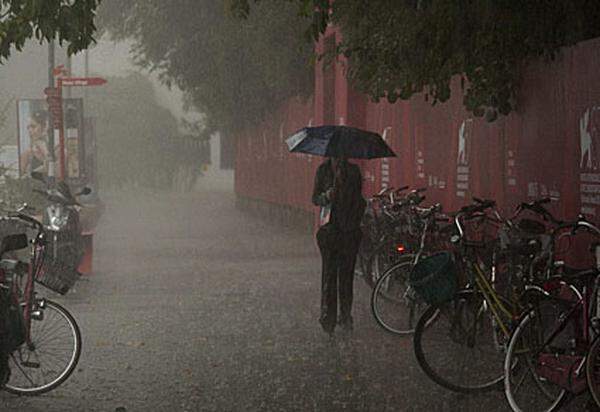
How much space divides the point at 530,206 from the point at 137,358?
329 cm

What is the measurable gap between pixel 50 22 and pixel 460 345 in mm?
3852

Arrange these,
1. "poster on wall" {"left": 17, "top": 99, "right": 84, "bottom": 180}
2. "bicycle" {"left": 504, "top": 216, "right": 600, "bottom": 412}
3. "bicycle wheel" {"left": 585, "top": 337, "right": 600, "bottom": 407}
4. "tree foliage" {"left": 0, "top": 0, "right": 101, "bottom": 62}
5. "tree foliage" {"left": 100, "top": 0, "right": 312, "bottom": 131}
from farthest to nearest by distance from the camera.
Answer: "tree foliage" {"left": 100, "top": 0, "right": 312, "bottom": 131} → "poster on wall" {"left": 17, "top": 99, "right": 84, "bottom": 180} → "tree foliage" {"left": 0, "top": 0, "right": 101, "bottom": 62} → "bicycle" {"left": 504, "top": 216, "right": 600, "bottom": 412} → "bicycle wheel" {"left": 585, "top": 337, "right": 600, "bottom": 407}

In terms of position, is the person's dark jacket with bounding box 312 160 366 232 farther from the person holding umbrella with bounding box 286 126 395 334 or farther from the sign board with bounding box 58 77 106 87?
the sign board with bounding box 58 77 106 87

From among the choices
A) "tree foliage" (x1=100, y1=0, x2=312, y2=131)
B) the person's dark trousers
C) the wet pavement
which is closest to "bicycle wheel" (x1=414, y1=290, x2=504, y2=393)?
the wet pavement

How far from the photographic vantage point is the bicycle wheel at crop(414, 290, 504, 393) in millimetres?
8047

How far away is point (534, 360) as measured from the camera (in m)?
7.20

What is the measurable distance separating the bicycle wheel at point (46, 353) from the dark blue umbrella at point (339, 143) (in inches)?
135

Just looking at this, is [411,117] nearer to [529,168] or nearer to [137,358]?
[529,168]

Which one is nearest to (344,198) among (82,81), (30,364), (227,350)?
(227,350)

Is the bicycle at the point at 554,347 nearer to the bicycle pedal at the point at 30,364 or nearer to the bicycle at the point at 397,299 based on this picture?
the bicycle pedal at the point at 30,364

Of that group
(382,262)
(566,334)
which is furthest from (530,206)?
(382,262)

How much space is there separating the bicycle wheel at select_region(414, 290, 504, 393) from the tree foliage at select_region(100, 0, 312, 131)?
16.5 m

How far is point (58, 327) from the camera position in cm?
831

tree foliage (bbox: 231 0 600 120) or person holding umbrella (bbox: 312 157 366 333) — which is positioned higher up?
tree foliage (bbox: 231 0 600 120)
